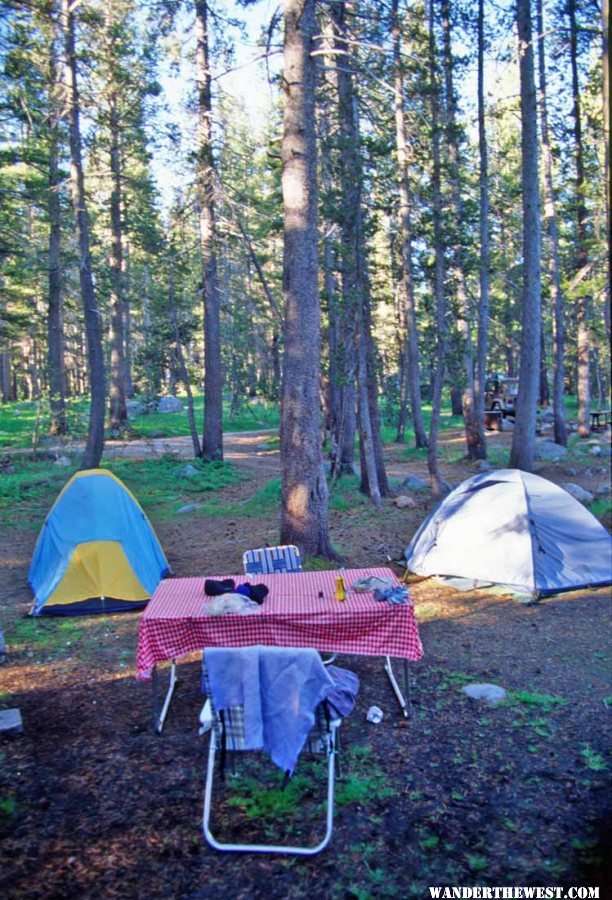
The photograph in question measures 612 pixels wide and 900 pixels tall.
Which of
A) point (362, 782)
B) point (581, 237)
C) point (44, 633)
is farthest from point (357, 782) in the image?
point (581, 237)

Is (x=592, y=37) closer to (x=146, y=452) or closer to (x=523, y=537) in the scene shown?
(x=523, y=537)

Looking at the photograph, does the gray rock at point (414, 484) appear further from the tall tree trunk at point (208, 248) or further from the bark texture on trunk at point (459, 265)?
the tall tree trunk at point (208, 248)

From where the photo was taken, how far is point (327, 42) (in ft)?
43.4

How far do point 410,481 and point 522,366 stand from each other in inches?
140

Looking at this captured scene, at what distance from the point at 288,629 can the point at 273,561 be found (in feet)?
7.00

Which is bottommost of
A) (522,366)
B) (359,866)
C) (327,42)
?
(359,866)

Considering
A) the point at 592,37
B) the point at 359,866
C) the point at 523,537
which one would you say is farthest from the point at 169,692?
the point at 592,37

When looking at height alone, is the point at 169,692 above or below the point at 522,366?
below

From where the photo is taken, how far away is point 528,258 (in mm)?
13648

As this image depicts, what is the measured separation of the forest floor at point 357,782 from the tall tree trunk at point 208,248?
1175 centimetres

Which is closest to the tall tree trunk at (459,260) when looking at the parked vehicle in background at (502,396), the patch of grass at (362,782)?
the patch of grass at (362,782)

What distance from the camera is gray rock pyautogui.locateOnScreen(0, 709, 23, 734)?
4.64 metres

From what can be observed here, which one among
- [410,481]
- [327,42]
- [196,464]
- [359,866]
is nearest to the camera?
[359,866]

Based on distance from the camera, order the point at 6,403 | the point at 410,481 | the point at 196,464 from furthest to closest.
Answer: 1. the point at 6,403
2. the point at 196,464
3. the point at 410,481
